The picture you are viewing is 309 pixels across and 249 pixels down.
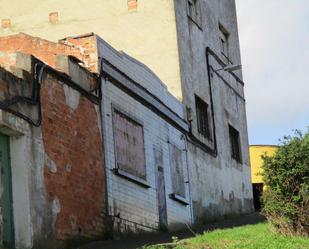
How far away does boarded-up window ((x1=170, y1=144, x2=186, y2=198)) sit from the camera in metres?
21.0

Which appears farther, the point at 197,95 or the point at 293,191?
the point at 197,95

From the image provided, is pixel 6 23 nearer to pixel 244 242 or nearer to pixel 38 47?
pixel 38 47

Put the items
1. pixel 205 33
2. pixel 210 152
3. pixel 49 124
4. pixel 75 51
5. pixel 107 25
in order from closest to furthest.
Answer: pixel 49 124 < pixel 75 51 < pixel 107 25 < pixel 210 152 < pixel 205 33

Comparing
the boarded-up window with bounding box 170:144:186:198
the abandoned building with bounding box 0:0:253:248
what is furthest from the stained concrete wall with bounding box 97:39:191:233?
the boarded-up window with bounding box 170:144:186:198

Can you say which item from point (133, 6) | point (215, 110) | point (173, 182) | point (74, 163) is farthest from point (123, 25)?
point (74, 163)

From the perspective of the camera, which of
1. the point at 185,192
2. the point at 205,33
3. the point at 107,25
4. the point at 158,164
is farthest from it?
the point at 205,33

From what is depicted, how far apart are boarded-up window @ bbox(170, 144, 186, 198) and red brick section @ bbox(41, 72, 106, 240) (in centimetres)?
529

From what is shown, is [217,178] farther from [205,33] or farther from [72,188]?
[72,188]

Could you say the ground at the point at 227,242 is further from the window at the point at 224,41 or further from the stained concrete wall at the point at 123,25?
the window at the point at 224,41

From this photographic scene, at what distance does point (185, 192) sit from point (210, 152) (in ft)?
11.4

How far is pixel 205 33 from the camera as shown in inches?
1055

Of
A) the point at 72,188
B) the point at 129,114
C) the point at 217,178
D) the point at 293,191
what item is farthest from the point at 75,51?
the point at 217,178

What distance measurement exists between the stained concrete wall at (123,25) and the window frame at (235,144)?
6.76m

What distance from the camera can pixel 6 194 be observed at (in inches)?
492
